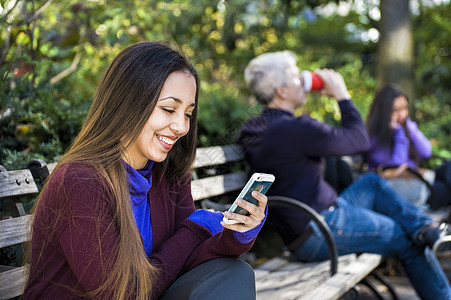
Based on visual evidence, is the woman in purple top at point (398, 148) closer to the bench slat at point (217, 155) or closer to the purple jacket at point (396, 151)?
the purple jacket at point (396, 151)

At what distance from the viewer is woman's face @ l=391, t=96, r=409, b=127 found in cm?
520

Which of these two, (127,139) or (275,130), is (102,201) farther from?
(275,130)

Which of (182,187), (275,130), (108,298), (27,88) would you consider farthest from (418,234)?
(27,88)

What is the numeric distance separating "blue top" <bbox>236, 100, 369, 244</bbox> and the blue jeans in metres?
0.14

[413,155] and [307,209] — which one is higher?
[307,209]

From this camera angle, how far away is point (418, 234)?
3.31 meters

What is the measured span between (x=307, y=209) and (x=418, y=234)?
0.73 metres

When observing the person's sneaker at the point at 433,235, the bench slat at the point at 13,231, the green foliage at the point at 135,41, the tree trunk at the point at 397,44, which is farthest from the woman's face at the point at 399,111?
the bench slat at the point at 13,231

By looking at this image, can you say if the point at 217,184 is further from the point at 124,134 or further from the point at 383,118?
the point at 383,118

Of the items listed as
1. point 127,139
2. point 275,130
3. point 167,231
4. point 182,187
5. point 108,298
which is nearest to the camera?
point 108,298

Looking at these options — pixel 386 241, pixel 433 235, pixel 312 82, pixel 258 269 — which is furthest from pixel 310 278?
pixel 312 82

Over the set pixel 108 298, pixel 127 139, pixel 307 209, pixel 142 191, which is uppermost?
pixel 127 139

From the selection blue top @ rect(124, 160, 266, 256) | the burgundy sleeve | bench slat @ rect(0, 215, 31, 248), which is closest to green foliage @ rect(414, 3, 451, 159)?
blue top @ rect(124, 160, 266, 256)

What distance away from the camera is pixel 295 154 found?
347 cm
